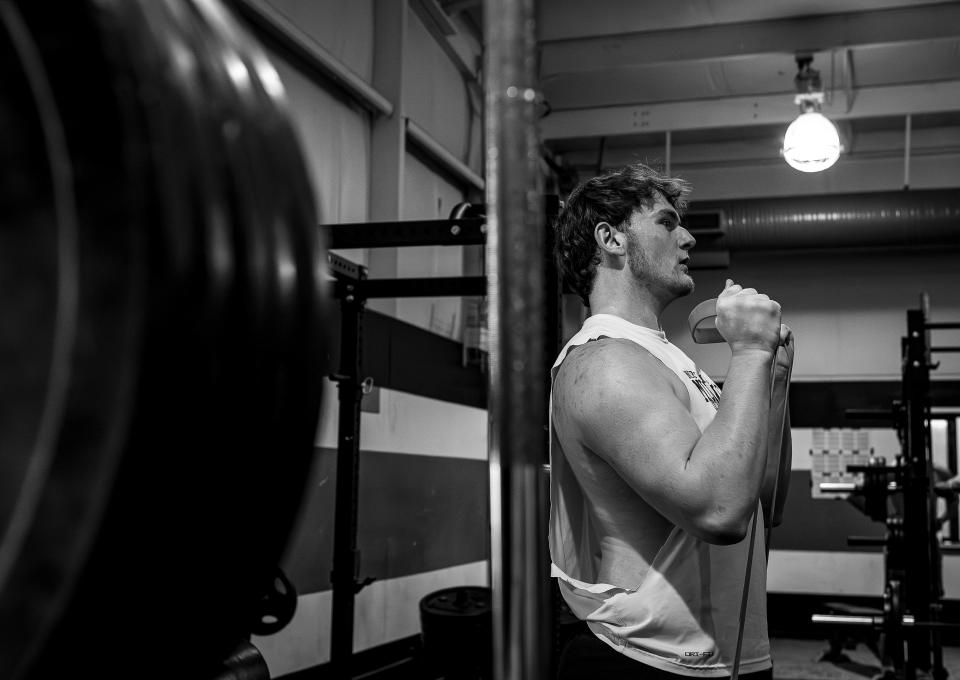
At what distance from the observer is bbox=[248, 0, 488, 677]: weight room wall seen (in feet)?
14.1

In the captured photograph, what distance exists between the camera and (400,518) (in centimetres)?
516

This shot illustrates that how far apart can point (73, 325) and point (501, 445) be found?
19 cm

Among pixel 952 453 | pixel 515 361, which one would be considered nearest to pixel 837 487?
pixel 952 453

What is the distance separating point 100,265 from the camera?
366mm

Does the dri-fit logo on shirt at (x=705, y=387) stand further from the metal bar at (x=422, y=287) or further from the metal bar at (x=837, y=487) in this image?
the metal bar at (x=837, y=487)

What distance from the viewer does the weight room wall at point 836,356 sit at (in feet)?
24.3

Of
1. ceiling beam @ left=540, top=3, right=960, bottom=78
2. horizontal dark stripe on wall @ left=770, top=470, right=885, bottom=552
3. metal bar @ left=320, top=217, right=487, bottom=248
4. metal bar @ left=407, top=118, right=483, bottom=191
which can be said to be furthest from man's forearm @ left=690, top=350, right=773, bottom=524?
horizontal dark stripe on wall @ left=770, top=470, right=885, bottom=552

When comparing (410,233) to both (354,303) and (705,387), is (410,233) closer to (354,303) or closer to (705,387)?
(354,303)

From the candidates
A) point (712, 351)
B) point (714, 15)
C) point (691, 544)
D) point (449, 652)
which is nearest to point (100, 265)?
point (691, 544)

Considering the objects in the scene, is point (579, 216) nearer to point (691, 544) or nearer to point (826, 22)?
point (691, 544)

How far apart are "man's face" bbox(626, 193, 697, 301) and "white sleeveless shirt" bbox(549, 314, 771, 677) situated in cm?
18

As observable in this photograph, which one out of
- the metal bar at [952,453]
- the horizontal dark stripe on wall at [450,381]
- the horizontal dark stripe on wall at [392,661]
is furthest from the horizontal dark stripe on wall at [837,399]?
the horizontal dark stripe on wall at [392,661]

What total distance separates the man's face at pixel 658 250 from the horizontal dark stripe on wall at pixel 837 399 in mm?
6058

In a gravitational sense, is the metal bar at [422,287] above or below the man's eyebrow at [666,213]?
above
